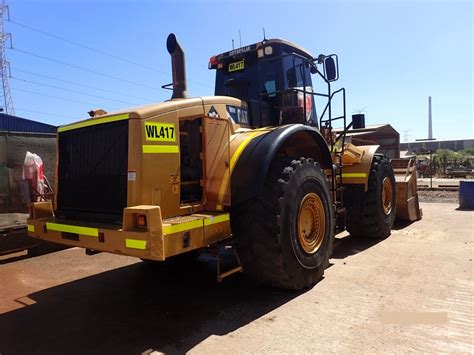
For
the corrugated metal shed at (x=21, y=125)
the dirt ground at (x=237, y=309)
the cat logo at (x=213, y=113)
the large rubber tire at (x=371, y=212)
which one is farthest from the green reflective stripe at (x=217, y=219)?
the corrugated metal shed at (x=21, y=125)

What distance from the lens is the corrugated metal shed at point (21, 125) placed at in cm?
1406

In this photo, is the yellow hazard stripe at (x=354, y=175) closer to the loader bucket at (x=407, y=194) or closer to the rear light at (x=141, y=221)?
the loader bucket at (x=407, y=194)

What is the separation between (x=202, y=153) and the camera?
463 centimetres

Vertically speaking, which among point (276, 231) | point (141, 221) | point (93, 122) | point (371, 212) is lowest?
point (371, 212)

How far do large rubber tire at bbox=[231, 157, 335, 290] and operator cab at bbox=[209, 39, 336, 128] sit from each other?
4.21 feet

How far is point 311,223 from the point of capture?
17.9 feet

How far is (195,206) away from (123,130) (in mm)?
1083

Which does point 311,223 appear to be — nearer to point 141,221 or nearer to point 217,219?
point 217,219

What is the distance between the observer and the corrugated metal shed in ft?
46.1

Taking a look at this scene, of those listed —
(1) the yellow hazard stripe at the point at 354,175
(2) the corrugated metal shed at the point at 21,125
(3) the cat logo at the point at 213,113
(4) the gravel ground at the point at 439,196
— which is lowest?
(4) the gravel ground at the point at 439,196

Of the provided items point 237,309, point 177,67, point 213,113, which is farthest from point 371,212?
point 177,67

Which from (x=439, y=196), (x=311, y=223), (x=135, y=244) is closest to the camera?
(x=135, y=244)

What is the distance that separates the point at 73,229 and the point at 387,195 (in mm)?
6314

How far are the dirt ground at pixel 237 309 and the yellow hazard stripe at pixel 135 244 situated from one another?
878mm
